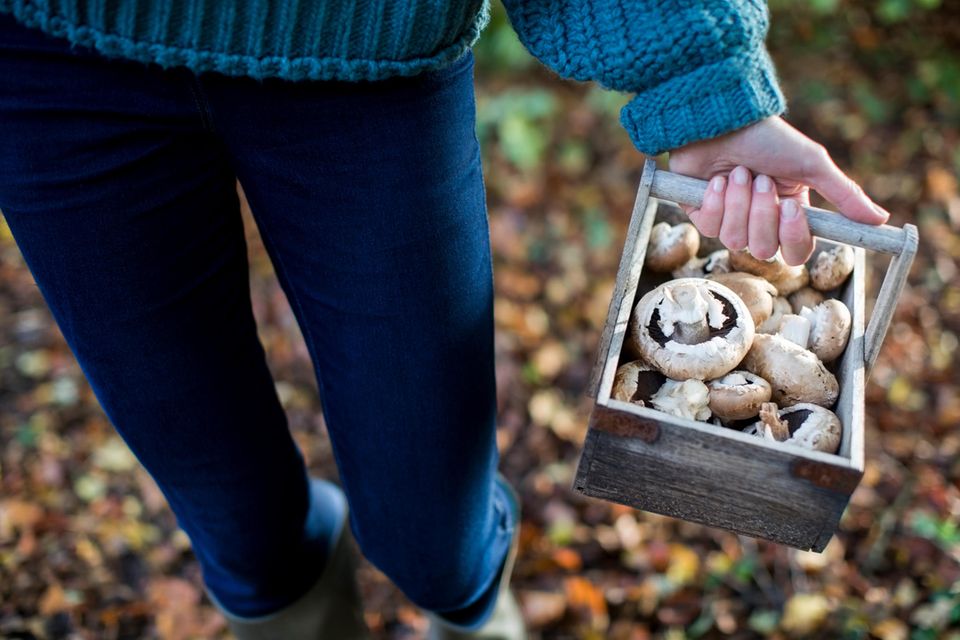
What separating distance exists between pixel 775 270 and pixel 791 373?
24cm

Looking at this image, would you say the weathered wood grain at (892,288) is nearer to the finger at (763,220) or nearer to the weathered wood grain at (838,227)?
the weathered wood grain at (838,227)

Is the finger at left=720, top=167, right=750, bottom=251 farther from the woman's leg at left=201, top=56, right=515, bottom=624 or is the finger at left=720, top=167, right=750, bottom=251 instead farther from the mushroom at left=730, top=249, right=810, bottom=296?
the woman's leg at left=201, top=56, right=515, bottom=624

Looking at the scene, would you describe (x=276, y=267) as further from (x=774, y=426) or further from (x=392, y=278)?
Answer: (x=774, y=426)

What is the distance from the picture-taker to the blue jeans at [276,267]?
1060 millimetres

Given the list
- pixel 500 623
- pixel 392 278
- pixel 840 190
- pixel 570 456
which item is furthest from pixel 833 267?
pixel 570 456

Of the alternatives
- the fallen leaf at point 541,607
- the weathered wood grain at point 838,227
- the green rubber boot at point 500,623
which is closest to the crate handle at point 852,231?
the weathered wood grain at point 838,227

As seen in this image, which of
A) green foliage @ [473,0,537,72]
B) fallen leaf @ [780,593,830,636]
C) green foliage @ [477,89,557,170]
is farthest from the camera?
green foliage @ [473,0,537,72]

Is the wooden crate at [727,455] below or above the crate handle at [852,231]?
below

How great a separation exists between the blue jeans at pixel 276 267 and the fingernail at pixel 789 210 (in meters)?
0.44

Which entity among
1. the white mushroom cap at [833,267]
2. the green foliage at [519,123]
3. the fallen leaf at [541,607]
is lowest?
the fallen leaf at [541,607]

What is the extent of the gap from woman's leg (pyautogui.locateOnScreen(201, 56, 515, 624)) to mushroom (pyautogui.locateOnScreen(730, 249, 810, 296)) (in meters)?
0.42

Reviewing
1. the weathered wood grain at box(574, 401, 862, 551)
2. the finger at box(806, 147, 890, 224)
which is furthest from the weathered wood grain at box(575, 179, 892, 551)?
the finger at box(806, 147, 890, 224)

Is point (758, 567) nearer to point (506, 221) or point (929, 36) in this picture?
point (506, 221)

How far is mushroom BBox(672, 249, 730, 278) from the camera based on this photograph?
140 centimetres
